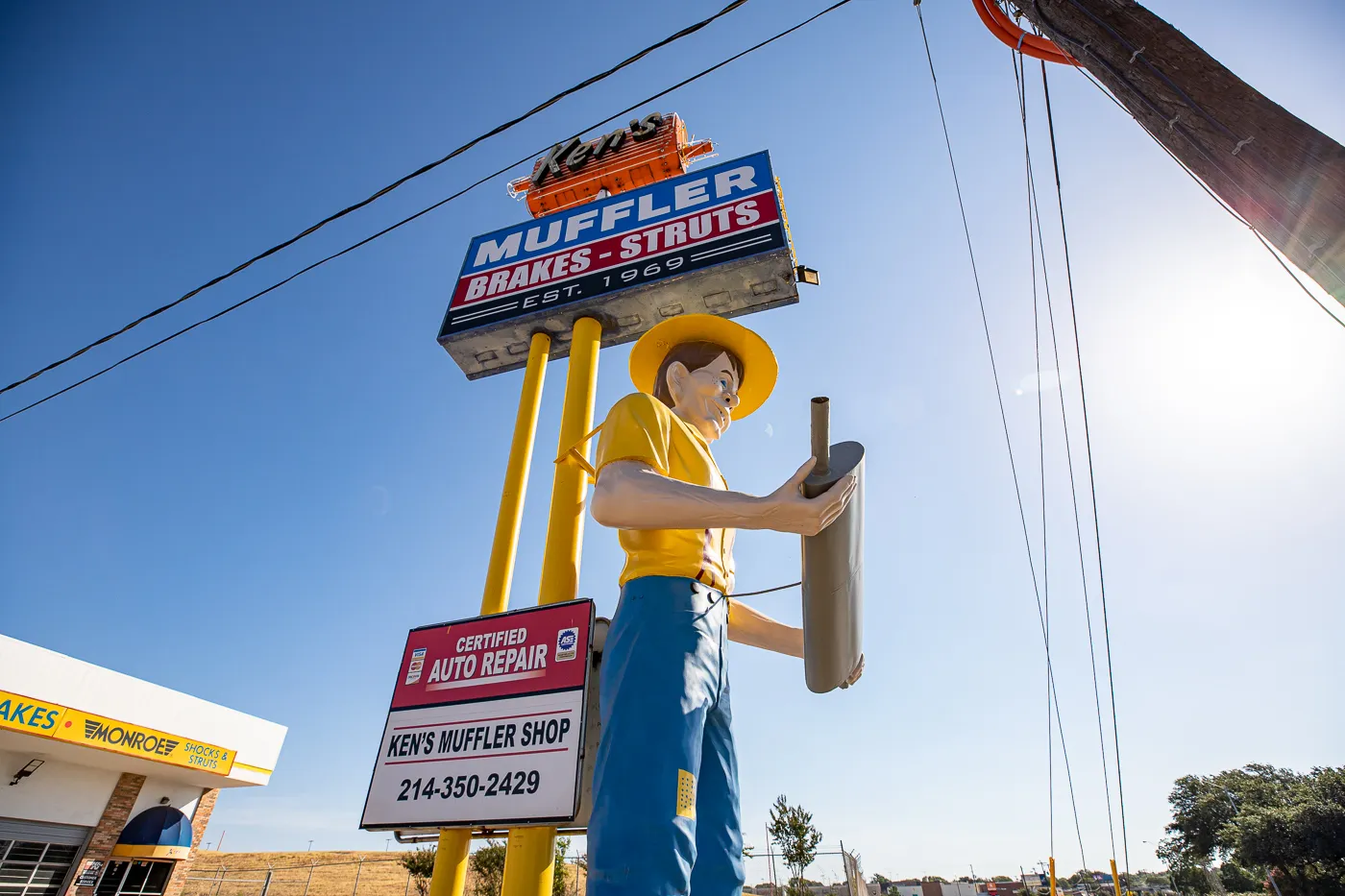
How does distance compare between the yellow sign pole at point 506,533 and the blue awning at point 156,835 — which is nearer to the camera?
the yellow sign pole at point 506,533

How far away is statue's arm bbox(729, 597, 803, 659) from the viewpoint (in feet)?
9.43

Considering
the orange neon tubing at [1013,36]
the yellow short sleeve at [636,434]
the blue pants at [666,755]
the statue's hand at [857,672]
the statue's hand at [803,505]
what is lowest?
the blue pants at [666,755]

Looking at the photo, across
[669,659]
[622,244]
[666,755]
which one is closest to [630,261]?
[622,244]

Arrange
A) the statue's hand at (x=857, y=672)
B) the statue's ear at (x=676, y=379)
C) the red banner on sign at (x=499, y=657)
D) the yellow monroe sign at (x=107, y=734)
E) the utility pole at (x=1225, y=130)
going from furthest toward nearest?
1. the yellow monroe sign at (x=107, y=734)
2. the red banner on sign at (x=499, y=657)
3. the statue's ear at (x=676, y=379)
4. the statue's hand at (x=857, y=672)
5. the utility pole at (x=1225, y=130)

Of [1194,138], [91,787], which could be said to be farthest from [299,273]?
[91,787]

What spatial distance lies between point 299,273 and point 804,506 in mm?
4351

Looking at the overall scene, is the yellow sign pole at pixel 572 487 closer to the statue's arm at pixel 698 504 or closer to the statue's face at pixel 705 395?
the statue's face at pixel 705 395

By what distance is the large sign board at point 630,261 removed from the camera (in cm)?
488

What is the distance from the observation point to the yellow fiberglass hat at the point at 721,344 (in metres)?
3.01

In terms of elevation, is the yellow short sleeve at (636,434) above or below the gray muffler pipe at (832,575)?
above

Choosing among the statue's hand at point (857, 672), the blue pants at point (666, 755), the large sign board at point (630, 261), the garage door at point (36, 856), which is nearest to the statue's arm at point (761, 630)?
the statue's hand at point (857, 672)

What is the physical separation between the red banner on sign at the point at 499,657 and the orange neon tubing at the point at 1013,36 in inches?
119

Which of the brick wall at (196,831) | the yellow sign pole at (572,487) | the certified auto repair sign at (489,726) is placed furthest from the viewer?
the brick wall at (196,831)

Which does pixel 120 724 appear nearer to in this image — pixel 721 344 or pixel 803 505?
pixel 721 344
